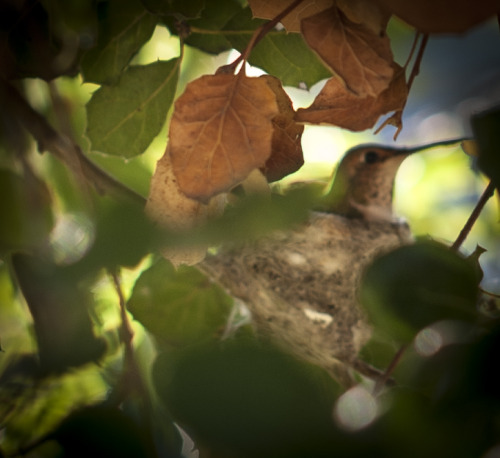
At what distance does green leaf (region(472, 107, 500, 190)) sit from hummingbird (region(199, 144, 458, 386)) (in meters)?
0.13

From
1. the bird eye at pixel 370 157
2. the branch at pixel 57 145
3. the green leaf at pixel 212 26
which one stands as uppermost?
the green leaf at pixel 212 26

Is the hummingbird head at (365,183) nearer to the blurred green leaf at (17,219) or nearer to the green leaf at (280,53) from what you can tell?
the green leaf at (280,53)

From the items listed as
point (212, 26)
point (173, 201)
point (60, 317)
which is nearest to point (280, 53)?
point (212, 26)

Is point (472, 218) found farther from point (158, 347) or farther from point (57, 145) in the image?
point (57, 145)

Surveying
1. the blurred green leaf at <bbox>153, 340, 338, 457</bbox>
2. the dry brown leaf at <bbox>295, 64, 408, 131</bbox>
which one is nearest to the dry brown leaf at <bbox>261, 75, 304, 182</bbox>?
the dry brown leaf at <bbox>295, 64, 408, 131</bbox>

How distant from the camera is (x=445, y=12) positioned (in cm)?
19

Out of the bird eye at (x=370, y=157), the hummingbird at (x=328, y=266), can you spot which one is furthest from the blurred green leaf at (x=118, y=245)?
the bird eye at (x=370, y=157)

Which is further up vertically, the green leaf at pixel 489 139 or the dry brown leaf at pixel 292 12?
the dry brown leaf at pixel 292 12

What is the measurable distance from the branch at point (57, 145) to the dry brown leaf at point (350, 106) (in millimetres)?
178

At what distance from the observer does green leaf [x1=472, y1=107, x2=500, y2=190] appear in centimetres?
21

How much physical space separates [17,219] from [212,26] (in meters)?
0.21

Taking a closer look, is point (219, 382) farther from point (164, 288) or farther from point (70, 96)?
point (70, 96)

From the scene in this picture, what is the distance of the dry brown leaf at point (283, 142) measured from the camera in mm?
296

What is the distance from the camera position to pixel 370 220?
17.9 inches
